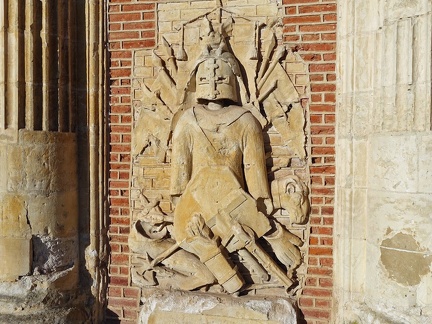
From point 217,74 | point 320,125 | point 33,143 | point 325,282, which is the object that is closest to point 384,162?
point 320,125

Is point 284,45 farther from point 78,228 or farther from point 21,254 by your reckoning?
point 21,254

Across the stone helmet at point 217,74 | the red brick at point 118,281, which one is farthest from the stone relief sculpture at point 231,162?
the red brick at point 118,281

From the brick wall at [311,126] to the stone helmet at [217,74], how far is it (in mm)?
482

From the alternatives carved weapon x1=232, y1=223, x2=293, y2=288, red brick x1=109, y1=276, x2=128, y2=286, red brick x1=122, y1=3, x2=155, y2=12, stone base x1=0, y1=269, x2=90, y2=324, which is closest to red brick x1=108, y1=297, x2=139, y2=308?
red brick x1=109, y1=276, x2=128, y2=286

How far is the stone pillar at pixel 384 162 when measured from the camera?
119 inches

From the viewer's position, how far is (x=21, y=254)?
3.69 m

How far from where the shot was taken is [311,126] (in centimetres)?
363

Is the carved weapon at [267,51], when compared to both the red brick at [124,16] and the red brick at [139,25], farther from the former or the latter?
the red brick at [124,16]

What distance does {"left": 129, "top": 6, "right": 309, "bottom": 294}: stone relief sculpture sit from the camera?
3.62 meters

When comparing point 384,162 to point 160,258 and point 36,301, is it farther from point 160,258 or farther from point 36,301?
point 36,301

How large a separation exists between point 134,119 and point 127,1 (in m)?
0.98

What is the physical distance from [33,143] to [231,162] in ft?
5.05

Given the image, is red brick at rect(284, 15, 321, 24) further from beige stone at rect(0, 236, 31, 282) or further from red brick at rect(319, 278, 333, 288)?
beige stone at rect(0, 236, 31, 282)

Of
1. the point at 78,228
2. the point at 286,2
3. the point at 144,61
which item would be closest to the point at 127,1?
the point at 144,61
